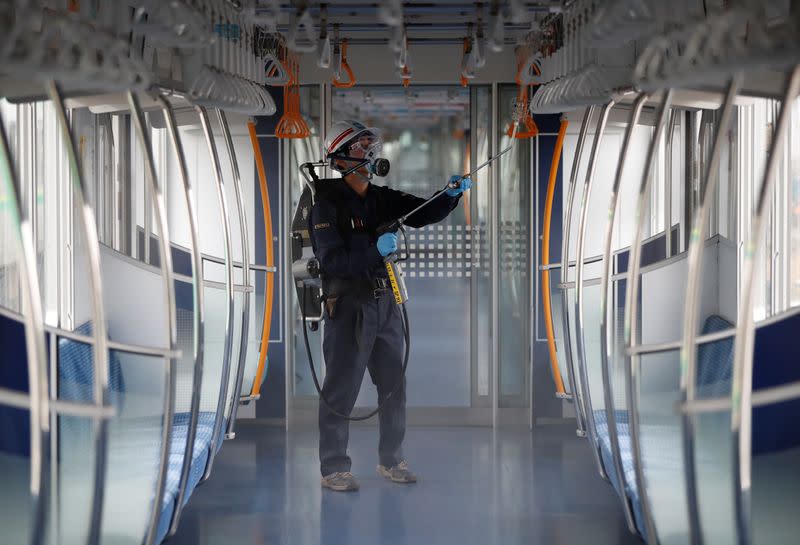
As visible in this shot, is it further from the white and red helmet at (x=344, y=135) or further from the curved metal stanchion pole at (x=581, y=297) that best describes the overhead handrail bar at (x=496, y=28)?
the white and red helmet at (x=344, y=135)

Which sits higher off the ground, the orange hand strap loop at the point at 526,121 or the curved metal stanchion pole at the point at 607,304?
the orange hand strap loop at the point at 526,121

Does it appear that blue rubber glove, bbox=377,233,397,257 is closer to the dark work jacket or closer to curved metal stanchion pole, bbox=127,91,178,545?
the dark work jacket

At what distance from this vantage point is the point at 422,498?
16.5 ft

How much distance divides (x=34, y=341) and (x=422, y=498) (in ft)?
9.49

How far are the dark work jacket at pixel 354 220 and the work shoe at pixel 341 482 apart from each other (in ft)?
3.56

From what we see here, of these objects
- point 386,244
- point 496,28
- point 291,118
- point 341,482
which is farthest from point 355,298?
point 496,28

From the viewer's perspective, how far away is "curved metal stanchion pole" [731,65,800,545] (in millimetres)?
2473

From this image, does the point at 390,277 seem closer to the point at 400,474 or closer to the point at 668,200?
the point at 400,474

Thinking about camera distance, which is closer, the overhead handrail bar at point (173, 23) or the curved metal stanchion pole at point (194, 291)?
the overhead handrail bar at point (173, 23)

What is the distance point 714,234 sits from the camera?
18.3ft

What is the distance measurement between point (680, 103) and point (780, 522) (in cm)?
178

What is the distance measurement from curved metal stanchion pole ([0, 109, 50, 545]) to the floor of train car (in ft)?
5.88

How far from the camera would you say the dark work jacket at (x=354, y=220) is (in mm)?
5066

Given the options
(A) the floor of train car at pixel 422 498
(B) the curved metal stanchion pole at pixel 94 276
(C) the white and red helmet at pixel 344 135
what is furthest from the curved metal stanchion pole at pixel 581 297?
(B) the curved metal stanchion pole at pixel 94 276
